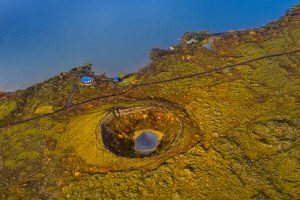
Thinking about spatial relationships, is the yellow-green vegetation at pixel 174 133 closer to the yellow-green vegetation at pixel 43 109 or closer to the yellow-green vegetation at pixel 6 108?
the yellow-green vegetation at pixel 6 108

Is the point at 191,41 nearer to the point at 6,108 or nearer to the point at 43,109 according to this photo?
the point at 43,109

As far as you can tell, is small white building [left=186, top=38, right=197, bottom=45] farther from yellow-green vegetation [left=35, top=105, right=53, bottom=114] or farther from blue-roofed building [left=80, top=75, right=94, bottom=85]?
yellow-green vegetation [left=35, top=105, right=53, bottom=114]

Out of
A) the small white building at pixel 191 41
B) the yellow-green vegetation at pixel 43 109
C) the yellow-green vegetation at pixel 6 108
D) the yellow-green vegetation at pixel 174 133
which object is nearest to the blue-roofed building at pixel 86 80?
the yellow-green vegetation at pixel 174 133

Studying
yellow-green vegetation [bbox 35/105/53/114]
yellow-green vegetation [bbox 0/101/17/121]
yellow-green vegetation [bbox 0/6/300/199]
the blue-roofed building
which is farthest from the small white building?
yellow-green vegetation [bbox 0/101/17/121]

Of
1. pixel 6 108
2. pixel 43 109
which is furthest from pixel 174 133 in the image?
pixel 6 108

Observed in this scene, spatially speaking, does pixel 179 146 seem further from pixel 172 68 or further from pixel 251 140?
pixel 172 68

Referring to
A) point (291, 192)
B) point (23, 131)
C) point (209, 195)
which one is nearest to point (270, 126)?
point (291, 192)

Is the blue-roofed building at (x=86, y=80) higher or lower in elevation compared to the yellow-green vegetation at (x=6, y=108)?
higher

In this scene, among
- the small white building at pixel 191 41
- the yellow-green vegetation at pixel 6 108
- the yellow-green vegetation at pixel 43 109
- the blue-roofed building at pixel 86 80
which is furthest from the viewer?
A: the small white building at pixel 191 41
